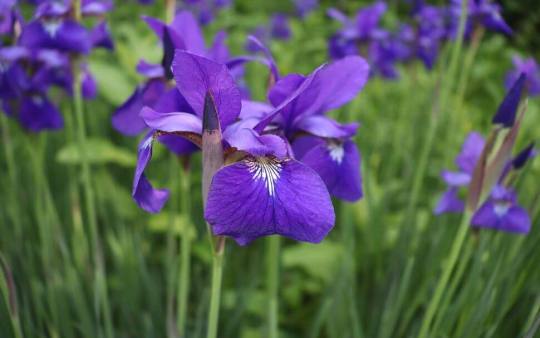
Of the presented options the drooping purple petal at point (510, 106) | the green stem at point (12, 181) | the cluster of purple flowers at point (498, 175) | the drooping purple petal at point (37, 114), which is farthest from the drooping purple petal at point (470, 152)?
the green stem at point (12, 181)

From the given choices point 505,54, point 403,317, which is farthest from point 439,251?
point 505,54

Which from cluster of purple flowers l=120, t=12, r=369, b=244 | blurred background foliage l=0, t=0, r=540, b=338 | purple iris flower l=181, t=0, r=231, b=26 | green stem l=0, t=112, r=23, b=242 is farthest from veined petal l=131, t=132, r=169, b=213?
purple iris flower l=181, t=0, r=231, b=26

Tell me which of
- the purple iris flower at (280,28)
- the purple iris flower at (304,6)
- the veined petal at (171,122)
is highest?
the purple iris flower at (304,6)

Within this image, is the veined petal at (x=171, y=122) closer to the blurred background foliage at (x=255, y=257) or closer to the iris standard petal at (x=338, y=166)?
the iris standard petal at (x=338, y=166)

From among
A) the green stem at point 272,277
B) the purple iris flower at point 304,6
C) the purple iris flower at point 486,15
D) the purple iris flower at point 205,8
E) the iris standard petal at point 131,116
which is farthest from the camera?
the purple iris flower at point 304,6

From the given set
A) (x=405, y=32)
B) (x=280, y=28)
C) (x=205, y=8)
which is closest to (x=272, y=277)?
(x=405, y=32)

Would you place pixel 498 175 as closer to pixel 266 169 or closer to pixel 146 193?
pixel 266 169
